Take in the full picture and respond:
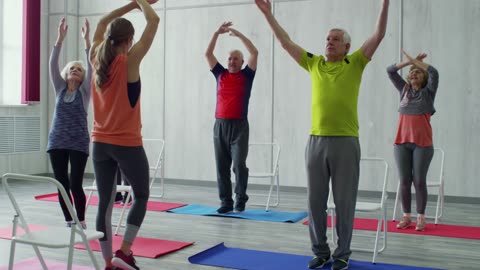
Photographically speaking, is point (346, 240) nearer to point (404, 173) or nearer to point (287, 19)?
point (404, 173)

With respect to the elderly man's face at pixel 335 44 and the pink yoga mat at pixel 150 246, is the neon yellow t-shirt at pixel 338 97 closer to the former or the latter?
the elderly man's face at pixel 335 44

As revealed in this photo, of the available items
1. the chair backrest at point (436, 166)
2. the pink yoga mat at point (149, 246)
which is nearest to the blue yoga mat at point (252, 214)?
the pink yoga mat at point (149, 246)

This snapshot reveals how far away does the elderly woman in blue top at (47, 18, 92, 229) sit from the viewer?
14.5 ft

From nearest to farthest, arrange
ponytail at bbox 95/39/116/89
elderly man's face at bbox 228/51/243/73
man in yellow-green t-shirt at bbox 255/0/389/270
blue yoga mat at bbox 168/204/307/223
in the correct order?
ponytail at bbox 95/39/116/89 → man in yellow-green t-shirt at bbox 255/0/389/270 → blue yoga mat at bbox 168/204/307/223 → elderly man's face at bbox 228/51/243/73

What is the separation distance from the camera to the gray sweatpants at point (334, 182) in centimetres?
352

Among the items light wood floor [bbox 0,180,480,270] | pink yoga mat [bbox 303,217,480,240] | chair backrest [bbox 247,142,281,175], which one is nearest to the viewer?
light wood floor [bbox 0,180,480,270]

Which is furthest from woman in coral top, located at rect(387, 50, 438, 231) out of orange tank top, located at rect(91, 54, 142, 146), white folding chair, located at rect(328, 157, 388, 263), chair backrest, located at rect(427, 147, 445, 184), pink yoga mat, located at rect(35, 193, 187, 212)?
orange tank top, located at rect(91, 54, 142, 146)

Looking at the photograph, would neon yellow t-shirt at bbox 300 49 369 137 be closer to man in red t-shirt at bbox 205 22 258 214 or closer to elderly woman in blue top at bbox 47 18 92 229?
elderly woman in blue top at bbox 47 18 92 229

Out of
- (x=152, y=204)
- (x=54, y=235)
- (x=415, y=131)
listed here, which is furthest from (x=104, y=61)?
(x=152, y=204)

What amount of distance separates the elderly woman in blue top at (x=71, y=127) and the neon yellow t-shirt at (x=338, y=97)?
6.03ft

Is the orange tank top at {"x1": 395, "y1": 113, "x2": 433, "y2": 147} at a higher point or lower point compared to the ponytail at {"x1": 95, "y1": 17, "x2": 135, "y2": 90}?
lower

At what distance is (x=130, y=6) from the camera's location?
329cm

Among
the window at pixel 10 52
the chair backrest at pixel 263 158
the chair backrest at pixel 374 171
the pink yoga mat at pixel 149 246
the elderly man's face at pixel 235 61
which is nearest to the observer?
the pink yoga mat at pixel 149 246

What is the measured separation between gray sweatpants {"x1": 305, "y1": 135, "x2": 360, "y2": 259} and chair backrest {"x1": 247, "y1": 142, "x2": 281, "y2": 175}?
4.04 m
